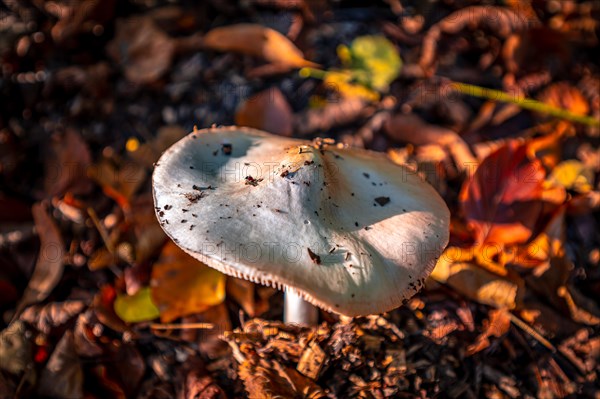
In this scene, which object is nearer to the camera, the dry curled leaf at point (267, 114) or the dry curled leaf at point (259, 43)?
the dry curled leaf at point (267, 114)

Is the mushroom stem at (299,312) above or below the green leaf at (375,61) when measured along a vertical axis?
below

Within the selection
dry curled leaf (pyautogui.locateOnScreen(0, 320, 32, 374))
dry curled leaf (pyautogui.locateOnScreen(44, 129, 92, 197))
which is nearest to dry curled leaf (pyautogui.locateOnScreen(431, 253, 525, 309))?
dry curled leaf (pyautogui.locateOnScreen(0, 320, 32, 374))

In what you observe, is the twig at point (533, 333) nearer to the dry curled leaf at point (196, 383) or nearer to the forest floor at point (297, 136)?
the forest floor at point (297, 136)

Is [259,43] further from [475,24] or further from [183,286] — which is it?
[183,286]

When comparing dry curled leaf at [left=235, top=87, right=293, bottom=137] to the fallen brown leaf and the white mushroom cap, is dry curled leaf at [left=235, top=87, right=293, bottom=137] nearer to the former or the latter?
the white mushroom cap

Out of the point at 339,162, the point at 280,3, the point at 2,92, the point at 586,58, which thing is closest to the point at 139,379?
the point at 339,162

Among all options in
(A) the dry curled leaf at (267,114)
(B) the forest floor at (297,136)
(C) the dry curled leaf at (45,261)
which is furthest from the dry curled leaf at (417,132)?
(C) the dry curled leaf at (45,261)
